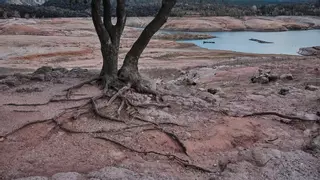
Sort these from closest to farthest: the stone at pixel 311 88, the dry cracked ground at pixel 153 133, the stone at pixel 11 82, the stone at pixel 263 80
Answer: the dry cracked ground at pixel 153 133, the stone at pixel 11 82, the stone at pixel 311 88, the stone at pixel 263 80

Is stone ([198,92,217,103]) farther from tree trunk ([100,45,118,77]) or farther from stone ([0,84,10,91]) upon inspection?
stone ([0,84,10,91])

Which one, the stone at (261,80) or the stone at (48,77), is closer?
the stone at (48,77)

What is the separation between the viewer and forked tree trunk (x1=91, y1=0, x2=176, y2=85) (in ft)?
31.4

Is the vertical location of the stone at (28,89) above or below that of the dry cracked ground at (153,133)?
above

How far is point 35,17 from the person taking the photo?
223 feet

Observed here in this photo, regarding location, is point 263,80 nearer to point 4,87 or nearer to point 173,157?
point 173,157

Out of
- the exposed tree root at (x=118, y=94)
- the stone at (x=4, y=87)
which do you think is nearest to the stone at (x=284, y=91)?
the exposed tree root at (x=118, y=94)

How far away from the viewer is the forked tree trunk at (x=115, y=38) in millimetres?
9562

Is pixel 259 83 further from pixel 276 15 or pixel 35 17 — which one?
pixel 276 15

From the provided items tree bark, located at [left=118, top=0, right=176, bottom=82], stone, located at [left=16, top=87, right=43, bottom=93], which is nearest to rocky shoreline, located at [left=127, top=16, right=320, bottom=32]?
tree bark, located at [left=118, top=0, right=176, bottom=82]

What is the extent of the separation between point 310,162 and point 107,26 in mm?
6060

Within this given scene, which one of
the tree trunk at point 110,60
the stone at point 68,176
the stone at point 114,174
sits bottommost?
the stone at point 68,176

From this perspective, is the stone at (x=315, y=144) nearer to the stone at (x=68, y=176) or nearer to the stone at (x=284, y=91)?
→ the stone at (x=284, y=91)

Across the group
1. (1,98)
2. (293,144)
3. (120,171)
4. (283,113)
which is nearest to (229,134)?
(293,144)
